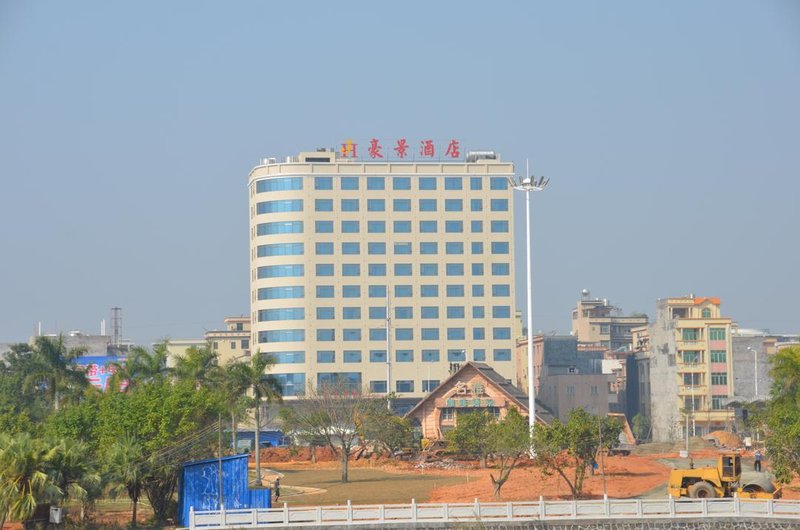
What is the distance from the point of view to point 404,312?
455ft

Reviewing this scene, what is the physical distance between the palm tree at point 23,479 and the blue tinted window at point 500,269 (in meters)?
91.9

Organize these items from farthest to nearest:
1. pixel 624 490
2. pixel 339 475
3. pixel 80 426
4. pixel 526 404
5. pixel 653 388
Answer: pixel 653 388
pixel 526 404
pixel 339 475
pixel 624 490
pixel 80 426

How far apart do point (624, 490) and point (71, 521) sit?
2787 centimetres

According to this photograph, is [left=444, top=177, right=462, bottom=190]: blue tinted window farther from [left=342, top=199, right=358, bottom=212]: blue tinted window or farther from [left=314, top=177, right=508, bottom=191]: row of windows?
[left=342, top=199, right=358, bottom=212]: blue tinted window

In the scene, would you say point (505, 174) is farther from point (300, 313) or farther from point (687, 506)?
point (687, 506)

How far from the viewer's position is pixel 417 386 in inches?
5438

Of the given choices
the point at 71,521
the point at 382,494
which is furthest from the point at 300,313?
the point at 71,521

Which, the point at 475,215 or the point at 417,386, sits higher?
the point at 475,215

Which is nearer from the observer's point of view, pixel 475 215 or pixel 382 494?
pixel 382 494

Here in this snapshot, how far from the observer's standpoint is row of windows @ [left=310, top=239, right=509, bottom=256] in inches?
5438

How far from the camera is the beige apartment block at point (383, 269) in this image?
452ft

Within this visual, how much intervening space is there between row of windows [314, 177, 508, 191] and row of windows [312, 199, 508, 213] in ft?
4.43

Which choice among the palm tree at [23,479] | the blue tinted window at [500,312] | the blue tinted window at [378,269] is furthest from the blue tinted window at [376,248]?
the palm tree at [23,479]

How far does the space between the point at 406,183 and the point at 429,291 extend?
12047mm
